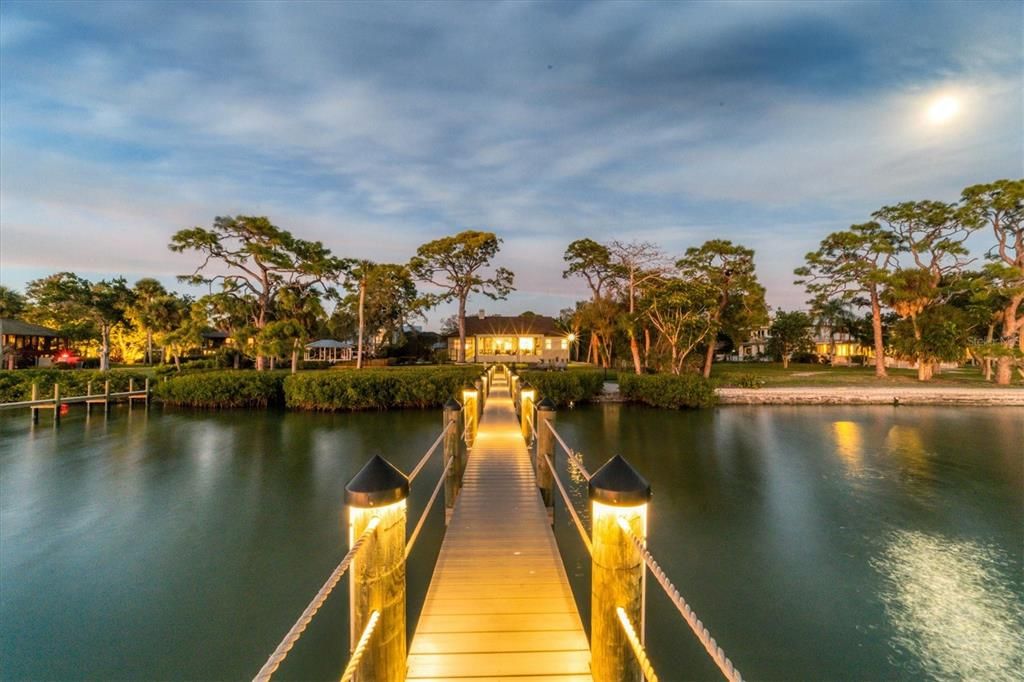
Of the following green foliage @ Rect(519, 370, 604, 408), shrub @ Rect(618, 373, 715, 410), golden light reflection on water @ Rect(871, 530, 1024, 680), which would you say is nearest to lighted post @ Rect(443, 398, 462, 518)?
golden light reflection on water @ Rect(871, 530, 1024, 680)

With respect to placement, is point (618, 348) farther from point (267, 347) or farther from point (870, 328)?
point (870, 328)

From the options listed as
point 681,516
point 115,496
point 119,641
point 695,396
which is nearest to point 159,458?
point 115,496

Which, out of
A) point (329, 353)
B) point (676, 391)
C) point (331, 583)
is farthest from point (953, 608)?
point (329, 353)

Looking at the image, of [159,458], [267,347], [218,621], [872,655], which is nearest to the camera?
[872,655]

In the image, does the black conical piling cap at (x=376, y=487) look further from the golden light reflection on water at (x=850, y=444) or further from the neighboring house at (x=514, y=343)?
the neighboring house at (x=514, y=343)

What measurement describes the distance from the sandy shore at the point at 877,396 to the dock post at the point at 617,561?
22.1m

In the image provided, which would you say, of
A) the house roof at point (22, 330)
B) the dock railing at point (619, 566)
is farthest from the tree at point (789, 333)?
the house roof at point (22, 330)

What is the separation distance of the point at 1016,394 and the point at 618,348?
20711 millimetres

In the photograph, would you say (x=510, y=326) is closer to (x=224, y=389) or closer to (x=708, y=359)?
(x=708, y=359)

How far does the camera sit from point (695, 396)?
2114 centimetres

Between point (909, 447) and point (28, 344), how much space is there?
50.2 metres

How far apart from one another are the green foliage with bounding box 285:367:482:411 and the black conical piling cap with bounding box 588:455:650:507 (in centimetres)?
1723

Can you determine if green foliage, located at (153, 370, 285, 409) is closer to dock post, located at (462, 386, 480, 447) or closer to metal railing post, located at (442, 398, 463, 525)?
dock post, located at (462, 386, 480, 447)

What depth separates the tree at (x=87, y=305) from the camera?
29594 millimetres
